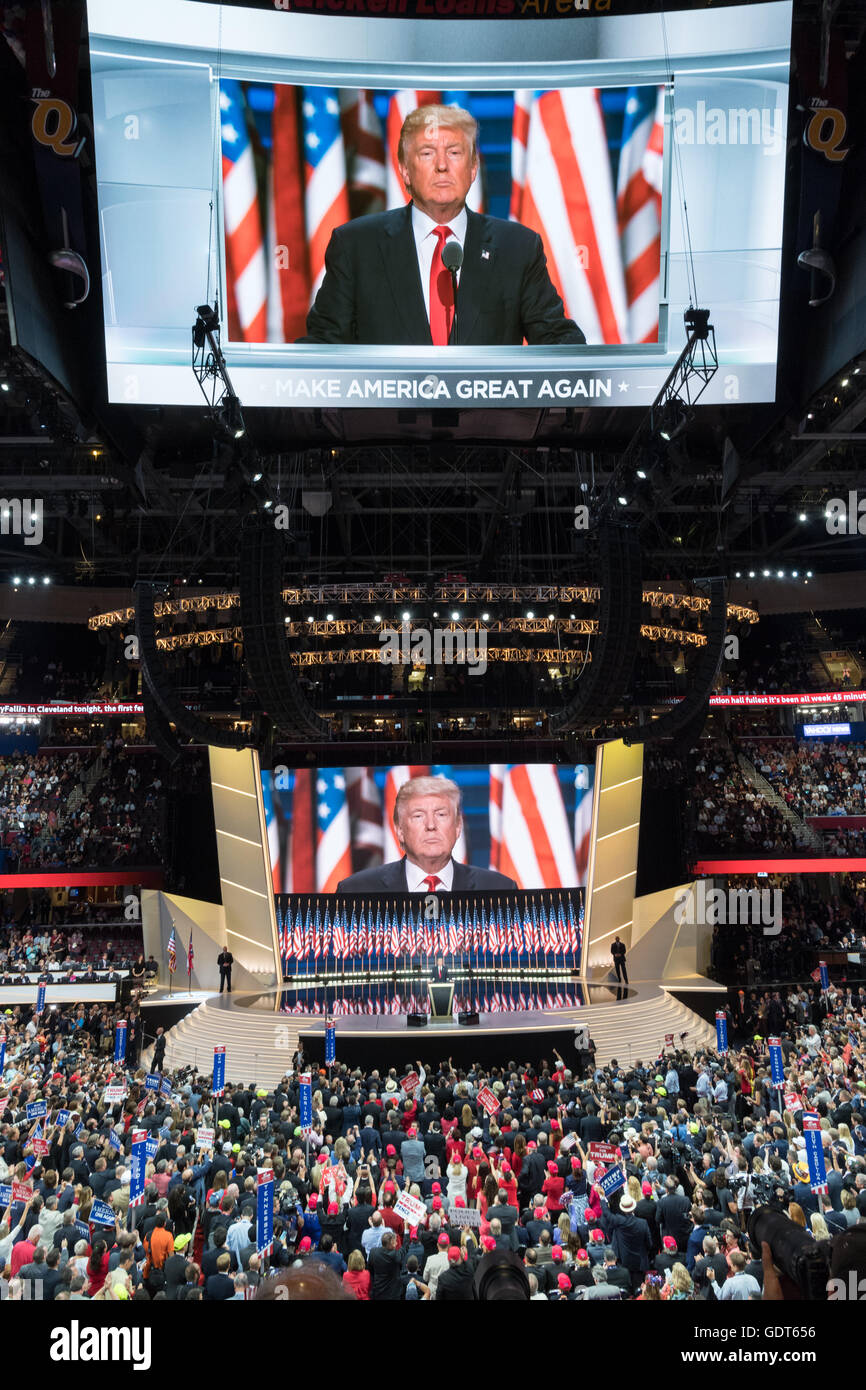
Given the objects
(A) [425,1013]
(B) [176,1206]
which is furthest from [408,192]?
(A) [425,1013]

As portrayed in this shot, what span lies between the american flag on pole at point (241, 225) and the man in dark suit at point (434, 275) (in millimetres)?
648

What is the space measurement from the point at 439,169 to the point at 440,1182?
35.6 ft

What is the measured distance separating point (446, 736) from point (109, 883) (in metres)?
10.3

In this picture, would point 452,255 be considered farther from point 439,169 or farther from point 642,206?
point 642,206

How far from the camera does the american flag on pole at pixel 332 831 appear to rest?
25.9 metres

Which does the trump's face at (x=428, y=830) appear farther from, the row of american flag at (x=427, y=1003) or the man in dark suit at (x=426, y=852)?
the row of american flag at (x=427, y=1003)

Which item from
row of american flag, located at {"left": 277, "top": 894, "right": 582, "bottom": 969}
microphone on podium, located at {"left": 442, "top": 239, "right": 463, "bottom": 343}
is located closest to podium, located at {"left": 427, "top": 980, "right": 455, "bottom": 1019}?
row of american flag, located at {"left": 277, "top": 894, "right": 582, "bottom": 969}

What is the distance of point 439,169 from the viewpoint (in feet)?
36.0

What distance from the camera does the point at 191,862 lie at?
27.2 meters

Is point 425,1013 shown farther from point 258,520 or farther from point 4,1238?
point 4,1238

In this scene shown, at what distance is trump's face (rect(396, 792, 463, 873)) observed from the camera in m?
26.0

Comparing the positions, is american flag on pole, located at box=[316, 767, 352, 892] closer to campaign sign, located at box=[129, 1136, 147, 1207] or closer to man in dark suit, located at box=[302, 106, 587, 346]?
man in dark suit, located at box=[302, 106, 587, 346]
